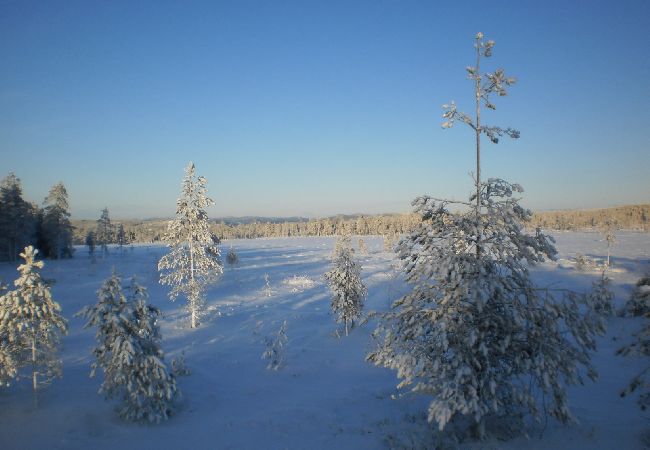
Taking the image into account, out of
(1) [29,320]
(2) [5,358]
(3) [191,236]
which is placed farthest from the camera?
(3) [191,236]

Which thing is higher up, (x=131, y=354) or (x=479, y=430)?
(x=131, y=354)

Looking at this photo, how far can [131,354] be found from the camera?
41.0ft

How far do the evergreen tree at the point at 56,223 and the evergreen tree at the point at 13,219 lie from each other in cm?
294

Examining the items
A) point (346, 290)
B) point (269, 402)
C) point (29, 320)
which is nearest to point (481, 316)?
point (269, 402)

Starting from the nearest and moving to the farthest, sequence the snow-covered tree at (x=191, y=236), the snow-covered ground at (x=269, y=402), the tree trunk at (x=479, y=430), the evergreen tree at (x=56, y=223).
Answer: the tree trunk at (x=479, y=430) < the snow-covered ground at (x=269, y=402) < the snow-covered tree at (x=191, y=236) < the evergreen tree at (x=56, y=223)

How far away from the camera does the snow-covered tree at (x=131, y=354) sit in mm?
12680

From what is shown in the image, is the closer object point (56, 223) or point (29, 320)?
point (29, 320)

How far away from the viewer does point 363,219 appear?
196000 millimetres

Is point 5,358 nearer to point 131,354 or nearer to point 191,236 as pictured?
point 131,354

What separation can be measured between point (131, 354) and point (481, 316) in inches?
431

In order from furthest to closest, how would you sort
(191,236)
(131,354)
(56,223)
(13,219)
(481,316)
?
(56,223) < (13,219) < (191,236) < (131,354) < (481,316)

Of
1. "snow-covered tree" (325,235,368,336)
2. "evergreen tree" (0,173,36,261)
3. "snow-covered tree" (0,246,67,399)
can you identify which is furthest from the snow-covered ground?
"evergreen tree" (0,173,36,261)

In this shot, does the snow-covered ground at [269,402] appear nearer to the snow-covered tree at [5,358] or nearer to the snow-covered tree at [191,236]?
the snow-covered tree at [5,358]

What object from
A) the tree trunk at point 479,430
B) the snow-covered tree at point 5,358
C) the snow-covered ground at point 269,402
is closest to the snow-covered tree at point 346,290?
the snow-covered ground at point 269,402
